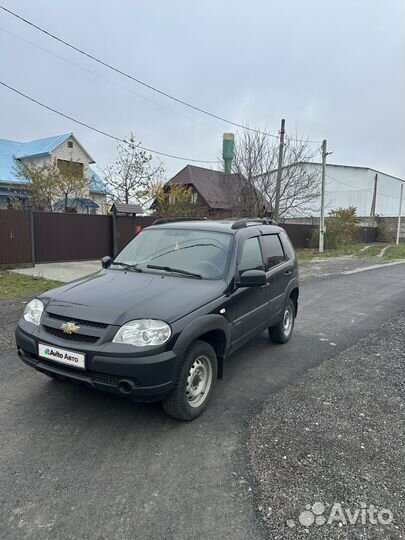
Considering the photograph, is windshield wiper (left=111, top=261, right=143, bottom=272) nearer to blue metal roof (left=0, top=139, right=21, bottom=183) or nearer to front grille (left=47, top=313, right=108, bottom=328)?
front grille (left=47, top=313, right=108, bottom=328)

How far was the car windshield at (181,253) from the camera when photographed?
3977 millimetres

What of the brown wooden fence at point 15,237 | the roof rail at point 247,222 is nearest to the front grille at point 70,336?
the roof rail at point 247,222

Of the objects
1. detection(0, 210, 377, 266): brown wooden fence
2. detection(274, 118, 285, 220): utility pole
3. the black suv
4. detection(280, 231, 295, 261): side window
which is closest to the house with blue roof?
detection(0, 210, 377, 266): brown wooden fence

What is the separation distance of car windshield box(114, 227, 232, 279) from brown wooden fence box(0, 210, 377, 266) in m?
8.96

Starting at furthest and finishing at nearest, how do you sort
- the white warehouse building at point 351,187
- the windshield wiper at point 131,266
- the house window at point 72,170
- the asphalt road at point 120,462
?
1. the white warehouse building at point 351,187
2. the house window at point 72,170
3. the windshield wiper at point 131,266
4. the asphalt road at point 120,462

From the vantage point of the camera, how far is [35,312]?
348 centimetres

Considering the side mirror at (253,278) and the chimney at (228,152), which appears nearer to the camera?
the side mirror at (253,278)

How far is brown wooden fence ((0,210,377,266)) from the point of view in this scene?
1213cm

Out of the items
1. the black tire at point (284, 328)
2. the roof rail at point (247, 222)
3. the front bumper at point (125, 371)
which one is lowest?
the black tire at point (284, 328)

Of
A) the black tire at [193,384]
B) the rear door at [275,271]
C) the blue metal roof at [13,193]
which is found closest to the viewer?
the black tire at [193,384]

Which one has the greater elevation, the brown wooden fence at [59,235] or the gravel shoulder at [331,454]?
the brown wooden fence at [59,235]

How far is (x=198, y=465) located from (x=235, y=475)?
10.9 inches

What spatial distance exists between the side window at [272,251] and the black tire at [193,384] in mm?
1757

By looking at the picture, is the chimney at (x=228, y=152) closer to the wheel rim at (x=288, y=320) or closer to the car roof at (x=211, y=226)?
the wheel rim at (x=288, y=320)
